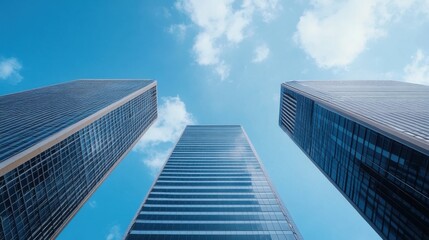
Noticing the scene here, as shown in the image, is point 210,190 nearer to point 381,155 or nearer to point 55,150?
point 55,150

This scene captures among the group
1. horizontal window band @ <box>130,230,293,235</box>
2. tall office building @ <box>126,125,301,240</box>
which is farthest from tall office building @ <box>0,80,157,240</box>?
horizontal window band @ <box>130,230,293,235</box>

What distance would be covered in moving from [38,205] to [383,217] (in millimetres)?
55080

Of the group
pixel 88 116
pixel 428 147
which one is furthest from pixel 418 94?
pixel 88 116

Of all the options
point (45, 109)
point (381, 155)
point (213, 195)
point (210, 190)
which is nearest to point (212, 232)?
point (213, 195)

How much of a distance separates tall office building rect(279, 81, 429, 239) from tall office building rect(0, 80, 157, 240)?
177 feet

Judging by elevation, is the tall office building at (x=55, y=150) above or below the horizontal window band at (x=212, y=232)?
above

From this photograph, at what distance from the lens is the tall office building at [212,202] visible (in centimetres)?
5916

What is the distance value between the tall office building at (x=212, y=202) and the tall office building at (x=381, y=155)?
586 inches

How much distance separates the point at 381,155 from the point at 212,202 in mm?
40723

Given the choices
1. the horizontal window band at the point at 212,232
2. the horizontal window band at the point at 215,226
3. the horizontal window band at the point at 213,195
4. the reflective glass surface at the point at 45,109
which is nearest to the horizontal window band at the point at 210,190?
the horizontal window band at the point at 213,195

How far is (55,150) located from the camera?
2222 inches

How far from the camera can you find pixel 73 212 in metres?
63.4

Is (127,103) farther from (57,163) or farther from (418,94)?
(418,94)

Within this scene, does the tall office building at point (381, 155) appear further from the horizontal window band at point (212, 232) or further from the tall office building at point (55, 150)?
the tall office building at point (55, 150)
